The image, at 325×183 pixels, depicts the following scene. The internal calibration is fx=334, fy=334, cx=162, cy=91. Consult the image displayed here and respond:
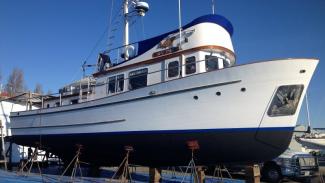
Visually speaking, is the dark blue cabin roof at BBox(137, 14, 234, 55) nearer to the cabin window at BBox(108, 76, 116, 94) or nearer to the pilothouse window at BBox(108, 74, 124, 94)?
the pilothouse window at BBox(108, 74, 124, 94)

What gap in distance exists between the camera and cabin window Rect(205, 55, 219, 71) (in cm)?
1007

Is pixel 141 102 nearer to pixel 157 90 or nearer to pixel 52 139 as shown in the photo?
pixel 157 90

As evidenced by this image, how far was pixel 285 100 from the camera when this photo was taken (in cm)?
856

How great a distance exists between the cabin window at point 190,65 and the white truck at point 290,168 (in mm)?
5996

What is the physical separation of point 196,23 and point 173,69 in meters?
1.63

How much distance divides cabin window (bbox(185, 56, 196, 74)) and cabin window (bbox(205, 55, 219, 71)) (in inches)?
15.5

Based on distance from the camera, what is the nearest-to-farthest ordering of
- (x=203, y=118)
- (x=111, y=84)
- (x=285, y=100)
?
(x=285, y=100)
(x=203, y=118)
(x=111, y=84)

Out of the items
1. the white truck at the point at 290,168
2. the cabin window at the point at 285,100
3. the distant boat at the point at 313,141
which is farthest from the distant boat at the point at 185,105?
the distant boat at the point at 313,141

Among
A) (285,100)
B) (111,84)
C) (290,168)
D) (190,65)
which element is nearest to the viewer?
(285,100)

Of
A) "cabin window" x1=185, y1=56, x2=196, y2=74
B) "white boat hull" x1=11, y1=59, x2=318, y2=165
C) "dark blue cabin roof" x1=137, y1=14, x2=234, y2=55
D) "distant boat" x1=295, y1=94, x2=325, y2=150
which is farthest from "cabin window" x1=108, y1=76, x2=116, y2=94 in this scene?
"distant boat" x1=295, y1=94, x2=325, y2=150

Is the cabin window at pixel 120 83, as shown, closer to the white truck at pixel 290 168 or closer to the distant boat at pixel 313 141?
the white truck at pixel 290 168

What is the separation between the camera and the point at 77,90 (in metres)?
13.9

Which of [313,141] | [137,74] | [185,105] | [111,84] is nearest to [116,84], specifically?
[111,84]

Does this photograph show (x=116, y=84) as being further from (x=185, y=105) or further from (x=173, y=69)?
(x=185, y=105)
